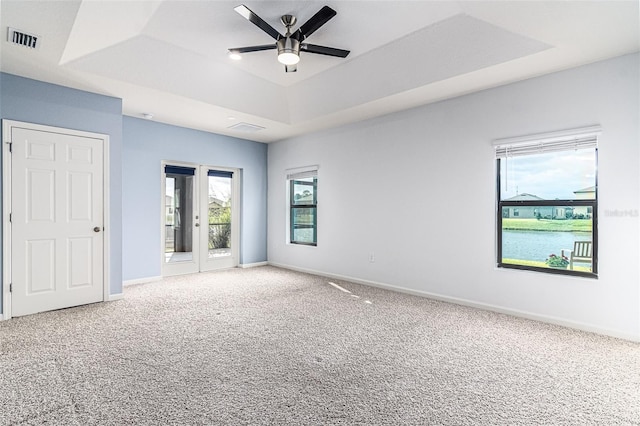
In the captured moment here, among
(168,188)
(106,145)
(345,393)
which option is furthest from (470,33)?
(168,188)

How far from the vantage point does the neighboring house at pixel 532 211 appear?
351 centimetres

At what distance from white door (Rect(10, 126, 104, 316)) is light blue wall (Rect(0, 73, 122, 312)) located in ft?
0.41

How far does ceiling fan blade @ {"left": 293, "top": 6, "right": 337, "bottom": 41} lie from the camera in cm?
256

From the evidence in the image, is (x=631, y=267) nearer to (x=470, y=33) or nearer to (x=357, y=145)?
(x=470, y=33)

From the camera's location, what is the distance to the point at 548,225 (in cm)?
361

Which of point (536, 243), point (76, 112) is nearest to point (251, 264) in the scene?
point (76, 112)

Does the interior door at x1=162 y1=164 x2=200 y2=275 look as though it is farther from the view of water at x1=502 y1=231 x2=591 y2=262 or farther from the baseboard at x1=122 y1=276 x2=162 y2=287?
the view of water at x1=502 y1=231 x2=591 y2=262

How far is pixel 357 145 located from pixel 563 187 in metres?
2.86

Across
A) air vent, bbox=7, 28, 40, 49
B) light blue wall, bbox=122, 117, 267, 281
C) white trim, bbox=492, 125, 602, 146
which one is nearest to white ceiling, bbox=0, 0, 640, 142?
air vent, bbox=7, 28, 40, 49

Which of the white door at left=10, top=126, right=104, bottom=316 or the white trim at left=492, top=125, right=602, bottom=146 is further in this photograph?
the white door at left=10, top=126, right=104, bottom=316

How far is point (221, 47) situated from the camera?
11.8ft

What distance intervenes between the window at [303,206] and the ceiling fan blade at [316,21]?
10.6 ft

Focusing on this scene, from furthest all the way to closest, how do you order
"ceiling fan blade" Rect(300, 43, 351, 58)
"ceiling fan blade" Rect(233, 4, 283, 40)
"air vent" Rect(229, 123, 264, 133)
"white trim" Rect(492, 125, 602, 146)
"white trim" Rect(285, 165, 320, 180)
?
"white trim" Rect(285, 165, 320, 180) → "air vent" Rect(229, 123, 264, 133) → "white trim" Rect(492, 125, 602, 146) → "ceiling fan blade" Rect(300, 43, 351, 58) → "ceiling fan blade" Rect(233, 4, 283, 40)

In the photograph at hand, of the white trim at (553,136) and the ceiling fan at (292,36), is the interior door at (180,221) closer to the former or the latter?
the ceiling fan at (292,36)
